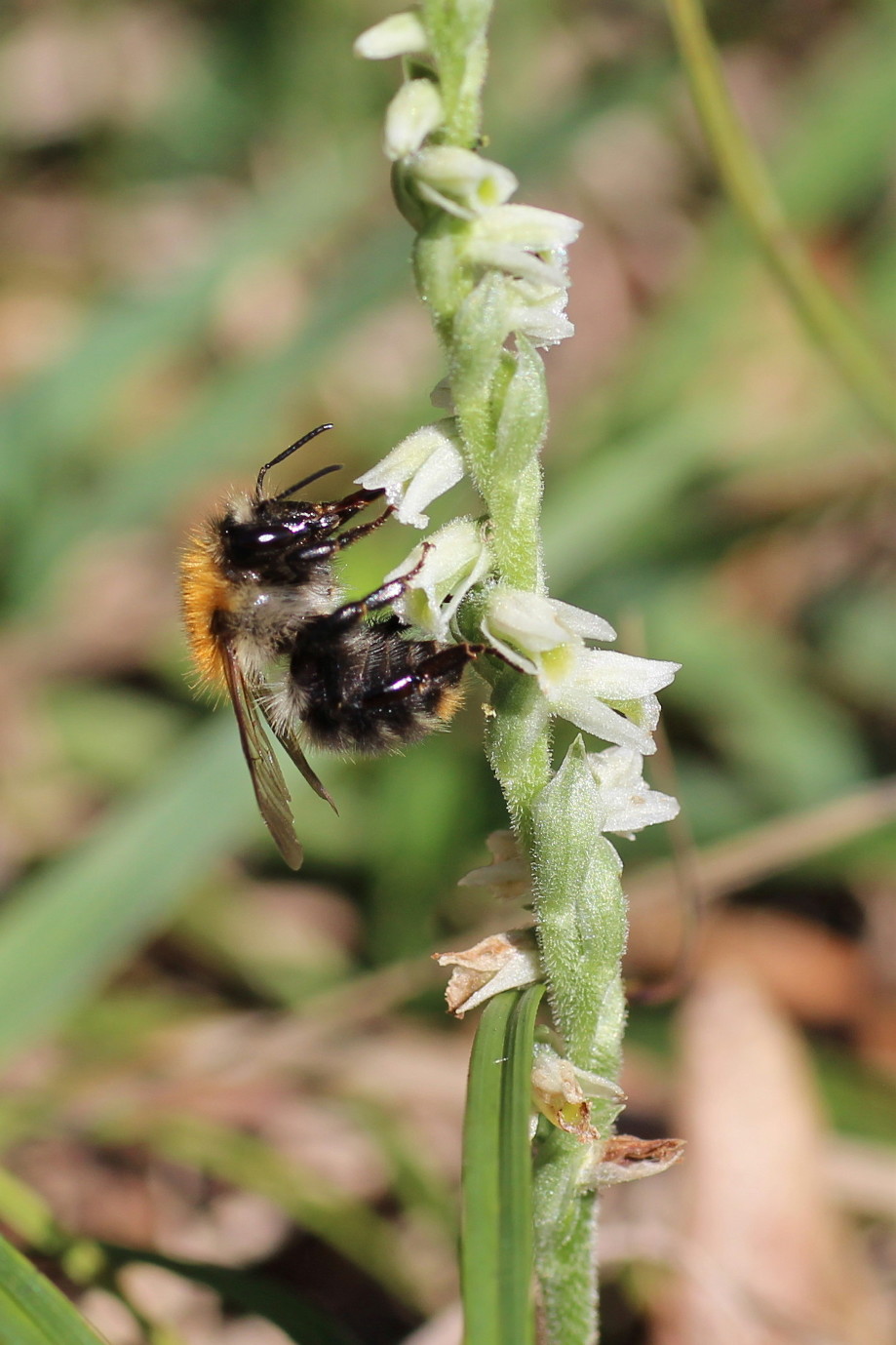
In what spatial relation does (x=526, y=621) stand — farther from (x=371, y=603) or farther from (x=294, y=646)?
(x=294, y=646)

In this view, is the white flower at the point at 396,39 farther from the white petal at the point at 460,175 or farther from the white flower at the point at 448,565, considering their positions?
the white flower at the point at 448,565

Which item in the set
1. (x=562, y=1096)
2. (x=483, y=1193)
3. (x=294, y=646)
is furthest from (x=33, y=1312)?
(x=294, y=646)

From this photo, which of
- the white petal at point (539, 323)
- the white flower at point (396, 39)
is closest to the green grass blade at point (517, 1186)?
the white petal at point (539, 323)

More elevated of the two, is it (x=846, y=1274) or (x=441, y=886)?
(x=441, y=886)

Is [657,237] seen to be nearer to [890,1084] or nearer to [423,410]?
[423,410]

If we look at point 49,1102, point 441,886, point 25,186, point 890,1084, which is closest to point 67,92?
point 25,186

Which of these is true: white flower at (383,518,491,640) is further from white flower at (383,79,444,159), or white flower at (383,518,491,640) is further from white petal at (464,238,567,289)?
white flower at (383,79,444,159)
